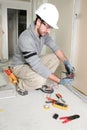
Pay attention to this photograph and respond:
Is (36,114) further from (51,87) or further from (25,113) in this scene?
(51,87)

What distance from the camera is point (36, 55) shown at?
63.8 inches

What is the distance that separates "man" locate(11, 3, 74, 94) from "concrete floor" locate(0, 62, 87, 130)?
0.52 ft

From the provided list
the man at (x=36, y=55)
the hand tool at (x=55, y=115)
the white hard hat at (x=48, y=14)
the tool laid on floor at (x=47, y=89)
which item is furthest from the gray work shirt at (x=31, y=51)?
the hand tool at (x=55, y=115)

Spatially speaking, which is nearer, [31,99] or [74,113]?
[74,113]

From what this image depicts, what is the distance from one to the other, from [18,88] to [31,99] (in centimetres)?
24

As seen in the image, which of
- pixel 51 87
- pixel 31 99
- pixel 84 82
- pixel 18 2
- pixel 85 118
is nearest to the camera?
pixel 85 118

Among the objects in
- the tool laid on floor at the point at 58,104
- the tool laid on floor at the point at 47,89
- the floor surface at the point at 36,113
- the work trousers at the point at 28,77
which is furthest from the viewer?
the tool laid on floor at the point at 47,89

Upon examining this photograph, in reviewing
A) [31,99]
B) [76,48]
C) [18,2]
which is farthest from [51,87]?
[18,2]

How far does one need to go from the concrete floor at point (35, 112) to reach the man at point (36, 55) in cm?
16

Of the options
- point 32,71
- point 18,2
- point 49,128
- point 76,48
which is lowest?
point 49,128

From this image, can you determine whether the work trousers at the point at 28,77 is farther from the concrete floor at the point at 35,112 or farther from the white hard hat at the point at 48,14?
the white hard hat at the point at 48,14

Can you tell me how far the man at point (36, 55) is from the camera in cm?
160

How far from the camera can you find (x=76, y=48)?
2.23 m

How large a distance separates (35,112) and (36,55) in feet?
1.79
